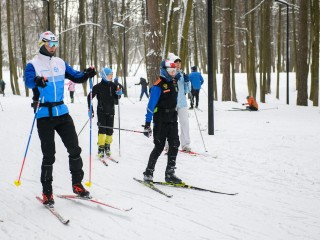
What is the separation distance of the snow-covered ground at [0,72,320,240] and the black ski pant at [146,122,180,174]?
0.44m

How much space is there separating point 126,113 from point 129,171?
918 cm

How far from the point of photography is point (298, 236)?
414 centimetres

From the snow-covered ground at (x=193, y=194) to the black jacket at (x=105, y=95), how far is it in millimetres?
1198

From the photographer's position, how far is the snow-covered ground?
4.30 metres

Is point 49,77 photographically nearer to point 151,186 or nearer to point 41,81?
point 41,81

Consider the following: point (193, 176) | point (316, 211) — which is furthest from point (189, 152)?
point (316, 211)

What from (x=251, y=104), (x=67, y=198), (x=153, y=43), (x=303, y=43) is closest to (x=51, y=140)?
(x=67, y=198)

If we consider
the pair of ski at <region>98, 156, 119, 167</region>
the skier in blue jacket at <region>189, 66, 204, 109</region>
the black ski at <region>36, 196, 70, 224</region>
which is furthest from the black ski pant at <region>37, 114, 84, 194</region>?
the skier in blue jacket at <region>189, 66, 204, 109</region>

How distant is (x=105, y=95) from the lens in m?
8.39

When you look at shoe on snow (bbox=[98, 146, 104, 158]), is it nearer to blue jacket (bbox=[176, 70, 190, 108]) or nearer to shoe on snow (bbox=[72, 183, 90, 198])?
blue jacket (bbox=[176, 70, 190, 108])

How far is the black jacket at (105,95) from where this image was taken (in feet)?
27.4

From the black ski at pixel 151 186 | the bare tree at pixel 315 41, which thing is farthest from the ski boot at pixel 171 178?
the bare tree at pixel 315 41

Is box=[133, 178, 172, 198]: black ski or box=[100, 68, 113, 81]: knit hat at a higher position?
box=[100, 68, 113, 81]: knit hat

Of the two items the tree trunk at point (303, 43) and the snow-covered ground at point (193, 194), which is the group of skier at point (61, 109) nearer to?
the snow-covered ground at point (193, 194)
